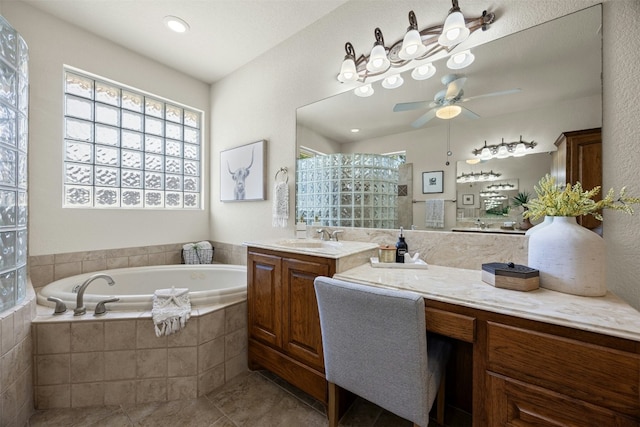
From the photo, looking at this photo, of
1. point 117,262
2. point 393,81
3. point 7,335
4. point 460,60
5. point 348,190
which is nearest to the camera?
point 7,335

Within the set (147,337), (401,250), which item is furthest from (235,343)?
(401,250)

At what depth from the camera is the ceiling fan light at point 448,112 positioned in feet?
5.02

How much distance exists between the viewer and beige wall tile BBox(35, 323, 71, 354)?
4.81 feet

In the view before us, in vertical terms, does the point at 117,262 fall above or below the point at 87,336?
above

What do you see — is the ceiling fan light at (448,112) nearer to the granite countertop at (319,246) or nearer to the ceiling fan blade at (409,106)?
the ceiling fan blade at (409,106)

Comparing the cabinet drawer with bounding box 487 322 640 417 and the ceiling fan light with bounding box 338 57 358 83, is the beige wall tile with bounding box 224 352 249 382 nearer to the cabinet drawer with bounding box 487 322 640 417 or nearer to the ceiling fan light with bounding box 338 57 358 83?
the cabinet drawer with bounding box 487 322 640 417

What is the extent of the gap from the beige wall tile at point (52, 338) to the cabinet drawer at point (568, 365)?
7.18 feet

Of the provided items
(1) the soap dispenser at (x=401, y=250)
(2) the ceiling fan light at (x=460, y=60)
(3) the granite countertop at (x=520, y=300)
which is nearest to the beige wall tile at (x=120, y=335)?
(3) the granite countertop at (x=520, y=300)

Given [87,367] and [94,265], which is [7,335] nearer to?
[87,367]

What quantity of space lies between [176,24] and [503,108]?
257 centimetres

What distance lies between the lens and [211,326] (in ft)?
5.44

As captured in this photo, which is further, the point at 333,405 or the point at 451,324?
Answer: the point at 333,405

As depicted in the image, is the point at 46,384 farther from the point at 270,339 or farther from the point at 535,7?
the point at 535,7

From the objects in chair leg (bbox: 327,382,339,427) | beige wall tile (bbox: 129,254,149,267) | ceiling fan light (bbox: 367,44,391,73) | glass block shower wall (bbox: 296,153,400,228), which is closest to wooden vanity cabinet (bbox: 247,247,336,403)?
chair leg (bbox: 327,382,339,427)
